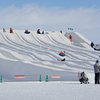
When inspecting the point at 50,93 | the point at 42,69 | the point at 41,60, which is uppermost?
the point at 41,60

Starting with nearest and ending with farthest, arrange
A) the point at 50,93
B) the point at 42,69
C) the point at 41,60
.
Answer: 1. the point at 50,93
2. the point at 42,69
3. the point at 41,60

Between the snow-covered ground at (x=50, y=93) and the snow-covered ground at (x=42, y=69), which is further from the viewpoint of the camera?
the snow-covered ground at (x=42, y=69)

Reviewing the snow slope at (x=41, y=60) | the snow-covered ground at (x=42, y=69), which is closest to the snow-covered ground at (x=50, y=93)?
the snow-covered ground at (x=42, y=69)

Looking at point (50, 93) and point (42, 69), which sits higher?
point (42, 69)

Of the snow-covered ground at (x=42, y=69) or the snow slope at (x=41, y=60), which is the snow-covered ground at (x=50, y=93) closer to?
the snow-covered ground at (x=42, y=69)

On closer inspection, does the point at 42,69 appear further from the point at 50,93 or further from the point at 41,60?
the point at 50,93

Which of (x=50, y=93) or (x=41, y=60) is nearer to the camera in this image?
(x=50, y=93)

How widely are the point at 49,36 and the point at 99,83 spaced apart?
24.6 m

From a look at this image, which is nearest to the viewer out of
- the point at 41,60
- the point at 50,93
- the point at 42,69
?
the point at 50,93

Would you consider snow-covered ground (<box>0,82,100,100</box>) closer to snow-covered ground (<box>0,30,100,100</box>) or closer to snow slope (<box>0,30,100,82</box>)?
snow-covered ground (<box>0,30,100,100</box>)

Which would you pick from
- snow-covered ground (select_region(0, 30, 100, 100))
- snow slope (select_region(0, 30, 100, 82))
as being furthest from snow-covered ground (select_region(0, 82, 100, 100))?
snow slope (select_region(0, 30, 100, 82))

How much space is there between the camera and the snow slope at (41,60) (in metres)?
16.0

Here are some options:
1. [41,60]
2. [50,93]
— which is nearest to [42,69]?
[41,60]

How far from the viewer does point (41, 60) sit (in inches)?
839
